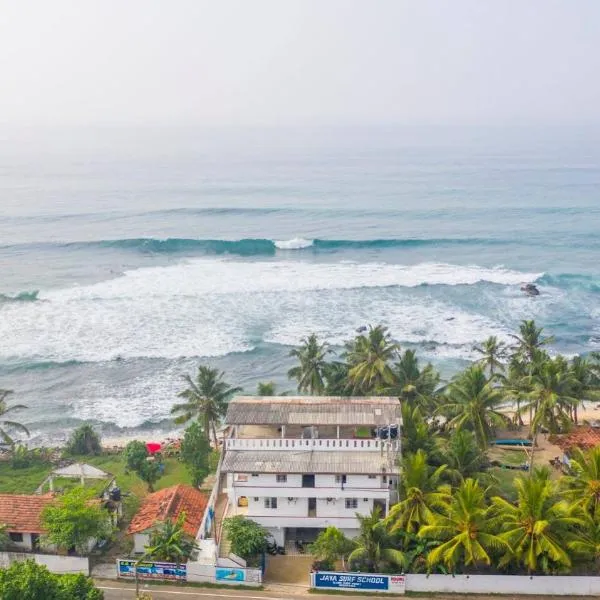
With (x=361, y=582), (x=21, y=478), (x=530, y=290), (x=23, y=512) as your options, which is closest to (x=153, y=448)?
(x=21, y=478)

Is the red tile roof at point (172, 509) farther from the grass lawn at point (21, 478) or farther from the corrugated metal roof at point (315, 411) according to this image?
the grass lawn at point (21, 478)

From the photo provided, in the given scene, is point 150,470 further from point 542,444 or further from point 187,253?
point 187,253

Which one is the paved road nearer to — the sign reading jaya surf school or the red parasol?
the sign reading jaya surf school

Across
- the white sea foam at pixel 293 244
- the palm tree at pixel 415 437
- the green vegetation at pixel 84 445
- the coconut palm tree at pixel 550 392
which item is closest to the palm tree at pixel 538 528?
the palm tree at pixel 415 437

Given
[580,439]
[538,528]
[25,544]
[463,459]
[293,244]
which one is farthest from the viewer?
[293,244]

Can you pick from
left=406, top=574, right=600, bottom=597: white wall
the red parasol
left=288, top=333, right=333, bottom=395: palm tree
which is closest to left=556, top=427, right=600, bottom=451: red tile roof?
left=406, top=574, right=600, bottom=597: white wall

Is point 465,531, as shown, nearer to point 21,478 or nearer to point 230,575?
point 230,575

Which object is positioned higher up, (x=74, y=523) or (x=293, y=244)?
(x=74, y=523)
